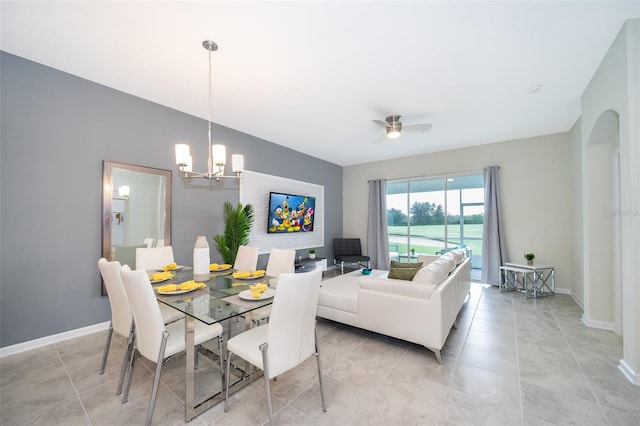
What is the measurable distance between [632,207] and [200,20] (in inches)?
149

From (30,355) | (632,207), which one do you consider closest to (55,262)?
(30,355)

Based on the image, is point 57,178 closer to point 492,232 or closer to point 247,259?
point 247,259

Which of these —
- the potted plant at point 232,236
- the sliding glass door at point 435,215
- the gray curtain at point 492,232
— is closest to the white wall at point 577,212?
the gray curtain at point 492,232

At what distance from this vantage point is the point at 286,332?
5.26 feet

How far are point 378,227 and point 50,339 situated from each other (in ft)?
19.0

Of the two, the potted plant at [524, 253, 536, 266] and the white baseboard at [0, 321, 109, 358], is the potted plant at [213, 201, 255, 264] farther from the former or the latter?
the potted plant at [524, 253, 536, 266]

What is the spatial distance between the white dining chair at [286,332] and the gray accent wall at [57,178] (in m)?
2.34

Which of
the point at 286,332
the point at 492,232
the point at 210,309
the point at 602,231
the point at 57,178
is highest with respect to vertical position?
the point at 57,178

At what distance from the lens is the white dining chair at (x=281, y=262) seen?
9.50ft

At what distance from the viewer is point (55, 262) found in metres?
2.70

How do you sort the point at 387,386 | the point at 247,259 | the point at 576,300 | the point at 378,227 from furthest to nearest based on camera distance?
the point at 378,227
the point at 576,300
the point at 247,259
the point at 387,386

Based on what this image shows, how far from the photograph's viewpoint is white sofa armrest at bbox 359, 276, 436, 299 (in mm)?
2434

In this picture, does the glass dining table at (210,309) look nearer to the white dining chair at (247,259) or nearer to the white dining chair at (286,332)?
the white dining chair at (286,332)

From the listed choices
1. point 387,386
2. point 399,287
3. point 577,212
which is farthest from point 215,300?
point 577,212
